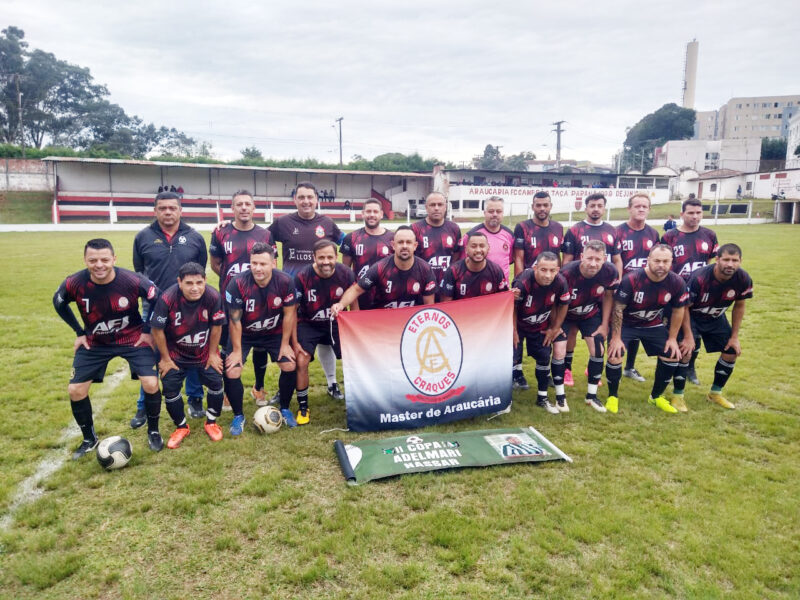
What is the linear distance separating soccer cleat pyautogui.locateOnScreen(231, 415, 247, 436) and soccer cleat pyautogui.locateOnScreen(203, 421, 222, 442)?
14 centimetres

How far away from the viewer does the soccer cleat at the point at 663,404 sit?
5717 mm

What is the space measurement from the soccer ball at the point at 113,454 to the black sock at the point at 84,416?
0.44 meters

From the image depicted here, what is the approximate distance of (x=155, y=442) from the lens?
189 inches

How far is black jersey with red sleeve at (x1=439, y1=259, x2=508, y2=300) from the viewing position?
575 cm

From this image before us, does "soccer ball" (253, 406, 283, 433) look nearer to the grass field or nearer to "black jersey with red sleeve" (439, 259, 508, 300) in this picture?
the grass field

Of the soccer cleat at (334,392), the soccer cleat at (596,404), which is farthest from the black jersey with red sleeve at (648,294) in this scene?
the soccer cleat at (334,392)

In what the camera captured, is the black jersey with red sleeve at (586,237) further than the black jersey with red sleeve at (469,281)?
Yes

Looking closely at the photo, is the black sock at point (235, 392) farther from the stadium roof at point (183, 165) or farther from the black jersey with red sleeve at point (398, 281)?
the stadium roof at point (183, 165)

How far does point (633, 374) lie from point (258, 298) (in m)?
5.14

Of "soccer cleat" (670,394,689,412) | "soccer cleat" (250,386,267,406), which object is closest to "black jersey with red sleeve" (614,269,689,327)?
"soccer cleat" (670,394,689,412)

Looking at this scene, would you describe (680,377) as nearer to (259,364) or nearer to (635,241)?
(635,241)

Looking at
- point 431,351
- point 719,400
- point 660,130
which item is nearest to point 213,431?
point 431,351

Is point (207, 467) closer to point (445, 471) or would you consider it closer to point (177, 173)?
point (445, 471)

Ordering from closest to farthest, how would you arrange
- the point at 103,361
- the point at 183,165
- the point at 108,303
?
the point at 108,303 → the point at 103,361 → the point at 183,165
